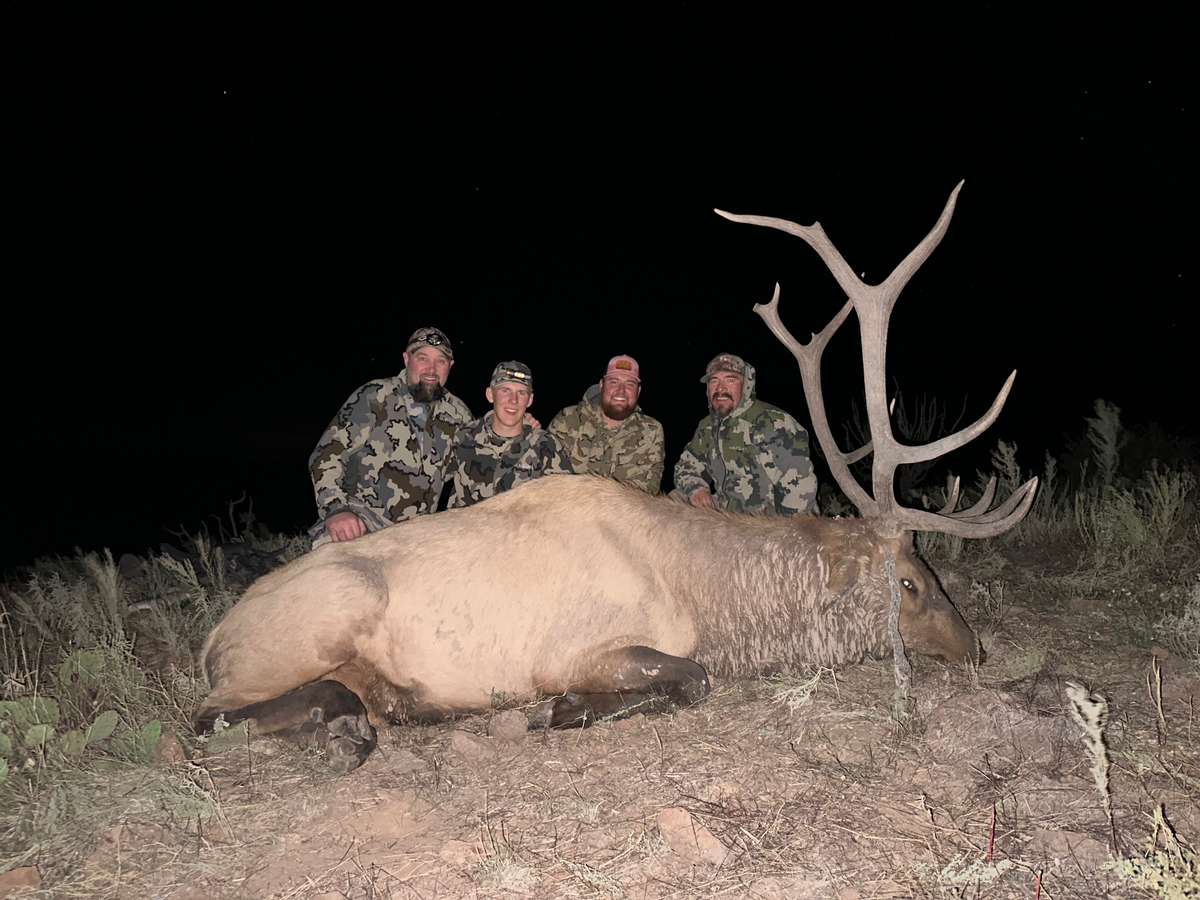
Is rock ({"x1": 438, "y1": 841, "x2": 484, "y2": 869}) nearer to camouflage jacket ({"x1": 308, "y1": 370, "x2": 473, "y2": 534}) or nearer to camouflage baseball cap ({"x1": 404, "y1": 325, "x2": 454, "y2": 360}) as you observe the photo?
camouflage jacket ({"x1": 308, "y1": 370, "x2": 473, "y2": 534})

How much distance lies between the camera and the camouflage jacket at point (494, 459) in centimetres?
557

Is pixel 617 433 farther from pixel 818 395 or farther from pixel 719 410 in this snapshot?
pixel 818 395

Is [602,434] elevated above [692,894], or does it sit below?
above

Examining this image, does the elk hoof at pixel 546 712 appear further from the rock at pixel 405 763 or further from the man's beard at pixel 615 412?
the man's beard at pixel 615 412

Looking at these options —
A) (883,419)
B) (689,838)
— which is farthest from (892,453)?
(689,838)

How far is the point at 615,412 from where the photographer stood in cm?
659

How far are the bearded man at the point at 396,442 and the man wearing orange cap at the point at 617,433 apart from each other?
4.04 ft

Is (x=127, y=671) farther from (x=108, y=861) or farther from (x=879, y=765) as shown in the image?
(x=879, y=765)

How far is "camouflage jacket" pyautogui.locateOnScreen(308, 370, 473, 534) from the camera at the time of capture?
17.2 feet

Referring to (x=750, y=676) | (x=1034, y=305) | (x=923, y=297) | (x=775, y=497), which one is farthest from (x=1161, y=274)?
(x=750, y=676)

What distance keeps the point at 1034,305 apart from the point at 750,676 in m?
31.9

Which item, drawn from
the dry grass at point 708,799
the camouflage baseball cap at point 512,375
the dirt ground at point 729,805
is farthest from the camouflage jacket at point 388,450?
the dirt ground at point 729,805

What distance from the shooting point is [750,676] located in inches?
143

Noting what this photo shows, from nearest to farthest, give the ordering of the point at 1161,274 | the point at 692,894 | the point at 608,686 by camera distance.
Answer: the point at 692,894
the point at 608,686
the point at 1161,274
